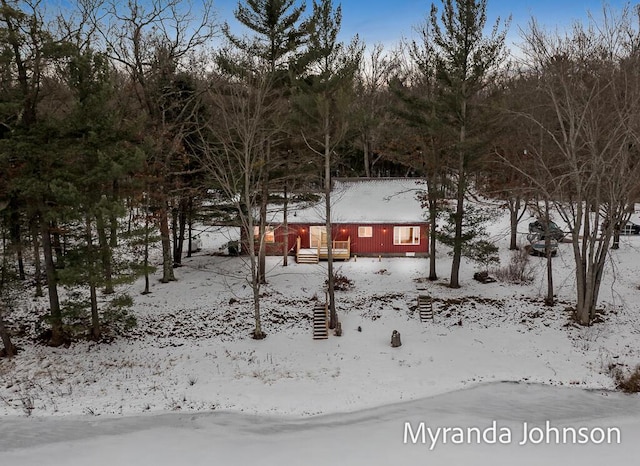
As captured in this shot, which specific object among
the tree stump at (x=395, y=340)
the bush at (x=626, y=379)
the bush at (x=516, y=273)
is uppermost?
the bush at (x=516, y=273)

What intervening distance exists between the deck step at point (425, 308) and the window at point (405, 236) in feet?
30.3

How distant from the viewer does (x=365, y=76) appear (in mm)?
48312

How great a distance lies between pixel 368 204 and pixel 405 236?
3.39 m

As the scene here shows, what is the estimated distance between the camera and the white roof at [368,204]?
85.3ft

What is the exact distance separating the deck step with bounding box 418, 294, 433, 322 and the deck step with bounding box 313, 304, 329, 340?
381 centimetres

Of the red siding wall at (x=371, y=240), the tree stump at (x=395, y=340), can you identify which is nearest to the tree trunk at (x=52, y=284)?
the tree stump at (x=395, y=340)

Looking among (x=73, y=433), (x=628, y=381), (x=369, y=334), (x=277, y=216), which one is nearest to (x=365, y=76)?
(x=277, y=216)

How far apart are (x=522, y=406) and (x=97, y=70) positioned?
15.2 meters

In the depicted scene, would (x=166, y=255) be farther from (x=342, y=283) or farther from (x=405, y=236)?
(x=405, y=236)

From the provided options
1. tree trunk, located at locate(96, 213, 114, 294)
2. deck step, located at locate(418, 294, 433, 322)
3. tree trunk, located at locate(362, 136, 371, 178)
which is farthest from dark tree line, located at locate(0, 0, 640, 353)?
tree trunk, located at locate(362, 136, 371, 178)

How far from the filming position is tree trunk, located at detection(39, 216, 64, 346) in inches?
521

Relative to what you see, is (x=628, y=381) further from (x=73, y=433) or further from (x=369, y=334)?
(x=73, y=433)

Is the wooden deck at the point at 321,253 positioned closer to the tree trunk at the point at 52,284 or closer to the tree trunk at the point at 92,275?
the tree trunk at the point at 92,275

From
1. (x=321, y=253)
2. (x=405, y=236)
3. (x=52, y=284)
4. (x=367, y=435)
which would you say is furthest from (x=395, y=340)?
(x=405, y=236)
